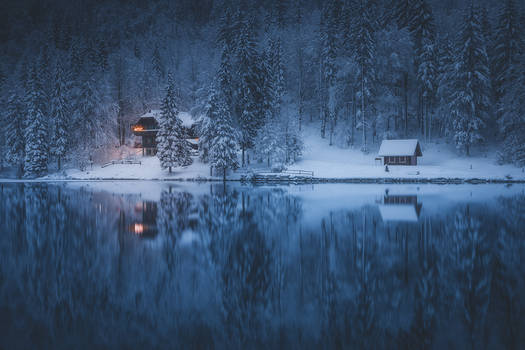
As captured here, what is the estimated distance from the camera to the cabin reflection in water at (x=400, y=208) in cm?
2123

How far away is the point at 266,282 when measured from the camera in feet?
36.5

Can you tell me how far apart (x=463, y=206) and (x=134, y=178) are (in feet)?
150

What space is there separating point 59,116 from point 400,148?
51576 mm

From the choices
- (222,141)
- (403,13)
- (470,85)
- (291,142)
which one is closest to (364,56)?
(403,13)

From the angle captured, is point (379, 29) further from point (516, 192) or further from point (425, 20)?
point (516, 192)

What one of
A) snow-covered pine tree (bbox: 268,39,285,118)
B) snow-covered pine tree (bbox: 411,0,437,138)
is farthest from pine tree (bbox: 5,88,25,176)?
snow-covered pine tree (bbox: 411,0,437,138)

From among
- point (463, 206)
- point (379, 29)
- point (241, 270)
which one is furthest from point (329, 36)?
point (241, 270)

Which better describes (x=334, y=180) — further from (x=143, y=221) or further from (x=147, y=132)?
(x=147, y=132)

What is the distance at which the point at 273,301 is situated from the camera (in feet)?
32.2

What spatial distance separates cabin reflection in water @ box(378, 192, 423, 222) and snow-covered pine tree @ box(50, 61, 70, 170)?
1970 inches

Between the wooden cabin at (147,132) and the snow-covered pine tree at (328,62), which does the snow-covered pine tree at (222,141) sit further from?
the wooden cabin at (147,132)

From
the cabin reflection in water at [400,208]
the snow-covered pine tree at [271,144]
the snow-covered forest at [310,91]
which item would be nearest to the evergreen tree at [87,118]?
the snow-covered forest at [310,91]

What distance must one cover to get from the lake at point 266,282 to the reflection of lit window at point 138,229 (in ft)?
0.25

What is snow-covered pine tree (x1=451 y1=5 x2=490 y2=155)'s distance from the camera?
49.1 meters
